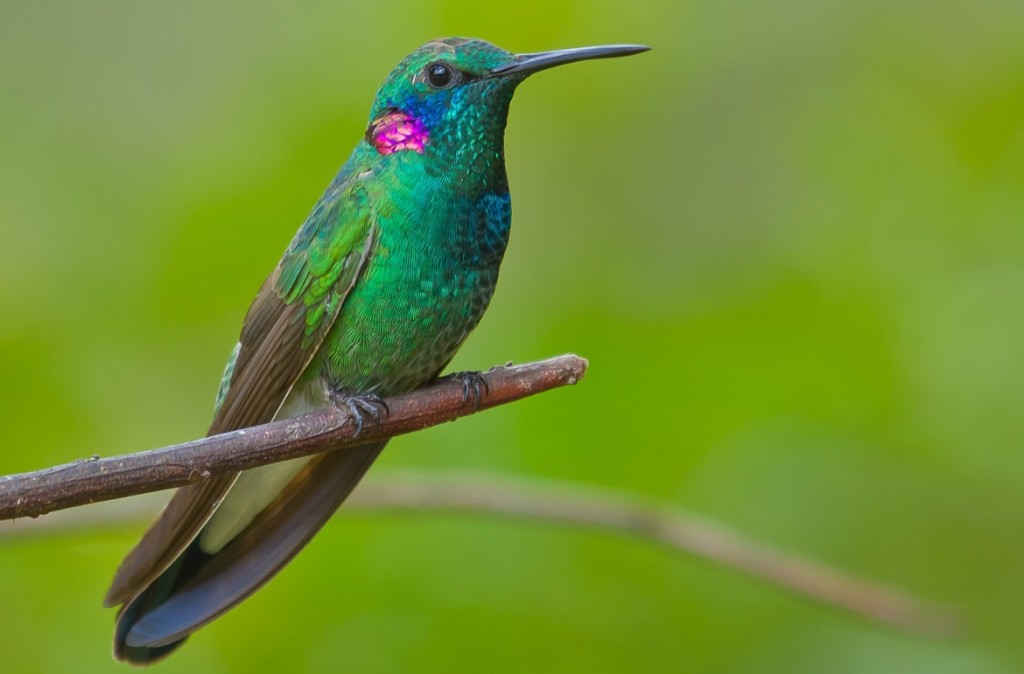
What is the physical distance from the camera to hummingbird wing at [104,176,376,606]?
3.07 metres

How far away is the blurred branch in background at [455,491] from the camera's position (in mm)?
2367

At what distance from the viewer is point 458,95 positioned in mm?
3156

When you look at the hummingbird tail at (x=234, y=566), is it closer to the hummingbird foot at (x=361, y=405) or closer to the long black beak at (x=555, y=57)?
the hummingbird foot at (x=361, y=405)

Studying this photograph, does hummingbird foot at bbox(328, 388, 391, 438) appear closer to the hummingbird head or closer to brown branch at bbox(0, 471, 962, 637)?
brown branch at bbox(0, 471, 962, 637)

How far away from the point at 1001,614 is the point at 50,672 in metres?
3.10

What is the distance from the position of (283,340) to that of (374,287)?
0.90 feet

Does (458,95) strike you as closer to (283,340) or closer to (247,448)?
(283,340)

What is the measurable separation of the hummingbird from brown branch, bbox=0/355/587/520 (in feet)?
0.49

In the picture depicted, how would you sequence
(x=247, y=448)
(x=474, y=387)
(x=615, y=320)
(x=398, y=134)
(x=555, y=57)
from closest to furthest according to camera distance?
Result: 1. (x=247, y=448)
2. (x=555, y=57)
3. (x=474, y=387)
4. (x=398, y=134)
5. (x=615, y=320)

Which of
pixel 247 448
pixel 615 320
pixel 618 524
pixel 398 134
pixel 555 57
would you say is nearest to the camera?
pixel 247 448

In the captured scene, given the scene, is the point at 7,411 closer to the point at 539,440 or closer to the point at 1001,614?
the point at 539,440

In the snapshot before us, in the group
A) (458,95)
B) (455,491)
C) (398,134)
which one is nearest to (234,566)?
(455,491)

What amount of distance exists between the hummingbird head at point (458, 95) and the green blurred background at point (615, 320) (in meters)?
1.16

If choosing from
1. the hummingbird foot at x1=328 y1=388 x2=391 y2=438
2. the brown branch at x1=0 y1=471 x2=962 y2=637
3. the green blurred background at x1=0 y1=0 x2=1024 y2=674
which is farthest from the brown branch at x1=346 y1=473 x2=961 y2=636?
the green blurred background at x1=0 y1=0 x2=1024 y2=674
